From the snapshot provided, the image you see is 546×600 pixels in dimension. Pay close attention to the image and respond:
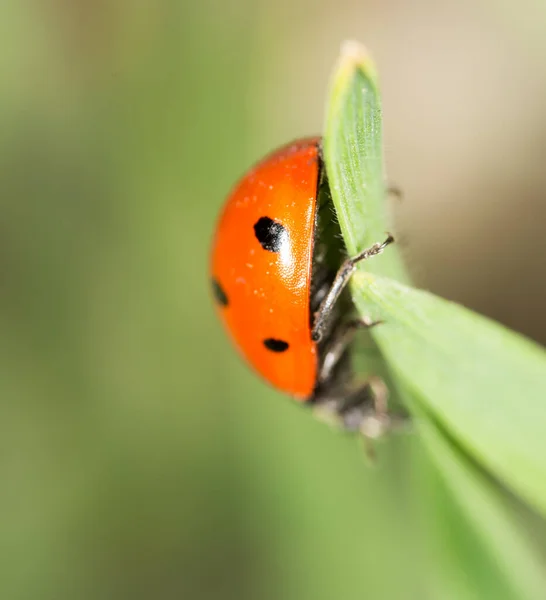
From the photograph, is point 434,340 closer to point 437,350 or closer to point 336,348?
point 437,350

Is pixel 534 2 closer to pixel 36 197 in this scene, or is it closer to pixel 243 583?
pixel 36 197

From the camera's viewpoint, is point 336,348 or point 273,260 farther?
point 336,348

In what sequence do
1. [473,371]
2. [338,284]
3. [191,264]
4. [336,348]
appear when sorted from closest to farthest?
1. [473,371]
2. [338,284]
3. [336,348]
4. [191,264]

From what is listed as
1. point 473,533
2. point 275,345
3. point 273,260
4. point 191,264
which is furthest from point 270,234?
point 191,264

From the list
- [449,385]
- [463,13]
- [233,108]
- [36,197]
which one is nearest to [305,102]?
[233,108]

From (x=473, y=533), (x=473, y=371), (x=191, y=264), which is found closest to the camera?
(x=473, y=371)

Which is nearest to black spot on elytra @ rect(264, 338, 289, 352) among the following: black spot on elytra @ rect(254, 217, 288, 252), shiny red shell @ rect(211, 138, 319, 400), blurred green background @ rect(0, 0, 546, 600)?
shiny red shell @ rect(211, 138, 319, 400)

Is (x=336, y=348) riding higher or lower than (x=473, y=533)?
higher
